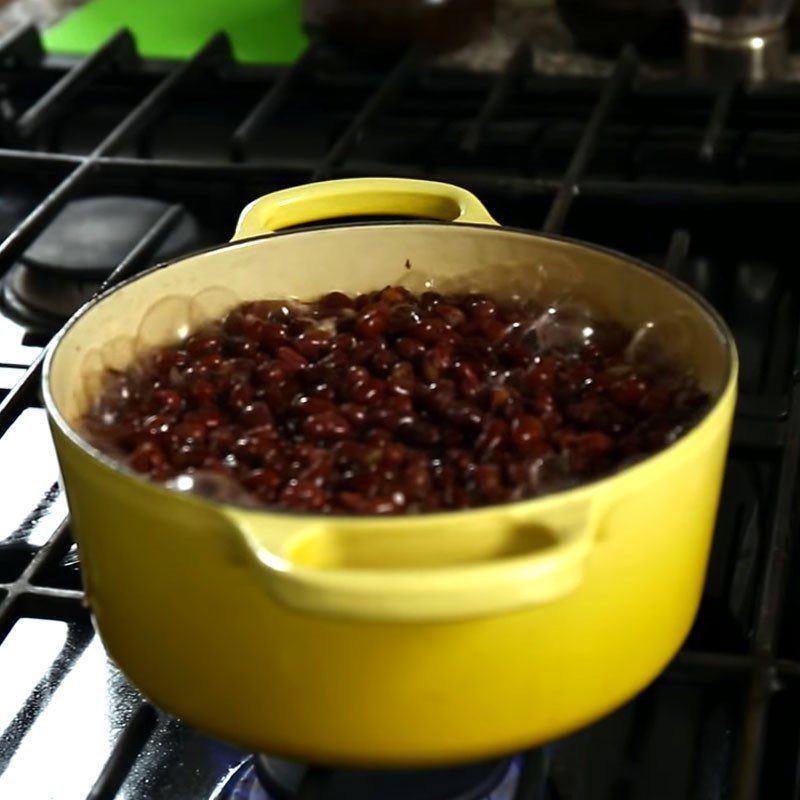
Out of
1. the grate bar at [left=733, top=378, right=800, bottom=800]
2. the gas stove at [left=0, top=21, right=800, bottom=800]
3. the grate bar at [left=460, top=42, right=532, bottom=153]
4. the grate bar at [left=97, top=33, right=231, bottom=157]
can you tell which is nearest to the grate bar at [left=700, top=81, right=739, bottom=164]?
the gas stove at [left=0, top=21, right=800, bottom=800]

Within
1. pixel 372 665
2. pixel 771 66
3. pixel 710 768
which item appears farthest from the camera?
pixel 771 66

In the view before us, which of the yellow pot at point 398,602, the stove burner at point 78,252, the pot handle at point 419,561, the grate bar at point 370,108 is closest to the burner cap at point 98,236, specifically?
the stove burner at point 78,252

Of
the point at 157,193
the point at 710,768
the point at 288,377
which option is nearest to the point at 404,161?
the point at 157,193

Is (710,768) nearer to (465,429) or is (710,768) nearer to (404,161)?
(465,429)

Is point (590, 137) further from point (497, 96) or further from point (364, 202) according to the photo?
point (364, 202)

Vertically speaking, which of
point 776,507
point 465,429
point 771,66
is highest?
point 465,429

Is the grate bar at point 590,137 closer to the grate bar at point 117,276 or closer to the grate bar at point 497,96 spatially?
the grate bar at point 497,96
